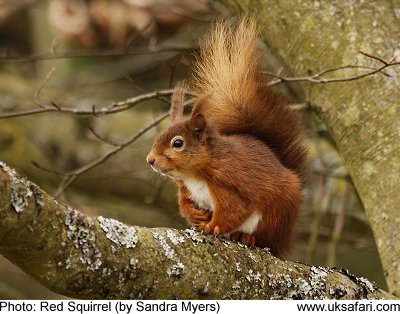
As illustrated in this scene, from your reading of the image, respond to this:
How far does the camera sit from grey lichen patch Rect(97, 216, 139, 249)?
183 cm

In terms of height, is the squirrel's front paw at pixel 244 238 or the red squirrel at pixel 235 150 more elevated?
the red squirrel at pixel 235 150

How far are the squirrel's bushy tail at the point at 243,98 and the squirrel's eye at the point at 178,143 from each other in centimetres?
12

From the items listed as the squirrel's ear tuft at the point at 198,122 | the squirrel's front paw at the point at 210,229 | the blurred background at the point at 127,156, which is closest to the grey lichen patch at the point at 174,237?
the squirrel's front paw at the point at 210,229

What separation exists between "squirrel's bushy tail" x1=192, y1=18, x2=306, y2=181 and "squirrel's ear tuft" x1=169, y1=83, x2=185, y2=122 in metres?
0.06

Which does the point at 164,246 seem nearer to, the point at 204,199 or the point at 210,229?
the point at 210,229

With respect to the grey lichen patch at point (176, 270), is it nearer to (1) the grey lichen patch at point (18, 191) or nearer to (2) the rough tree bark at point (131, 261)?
(2) the rough tree bark at point (131, 261)

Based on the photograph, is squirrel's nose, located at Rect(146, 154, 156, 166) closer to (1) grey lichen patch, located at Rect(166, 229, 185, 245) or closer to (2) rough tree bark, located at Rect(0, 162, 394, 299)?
(2) rough tree bark, located at Rect(0, 162, 394, 299)

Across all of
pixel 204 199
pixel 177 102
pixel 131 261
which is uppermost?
pixel 177 102

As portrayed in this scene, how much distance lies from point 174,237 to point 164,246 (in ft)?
0.25

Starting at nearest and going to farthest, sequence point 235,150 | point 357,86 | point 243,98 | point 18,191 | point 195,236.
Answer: point 18,191
point 195,236
point 235,150
point 243,98
point 357,86

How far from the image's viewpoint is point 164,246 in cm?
193

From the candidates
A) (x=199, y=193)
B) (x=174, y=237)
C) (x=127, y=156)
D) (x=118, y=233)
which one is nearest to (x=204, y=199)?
(x=199, y=193)

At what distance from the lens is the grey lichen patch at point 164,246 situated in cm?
192

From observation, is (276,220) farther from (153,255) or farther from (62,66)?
(62,66)
